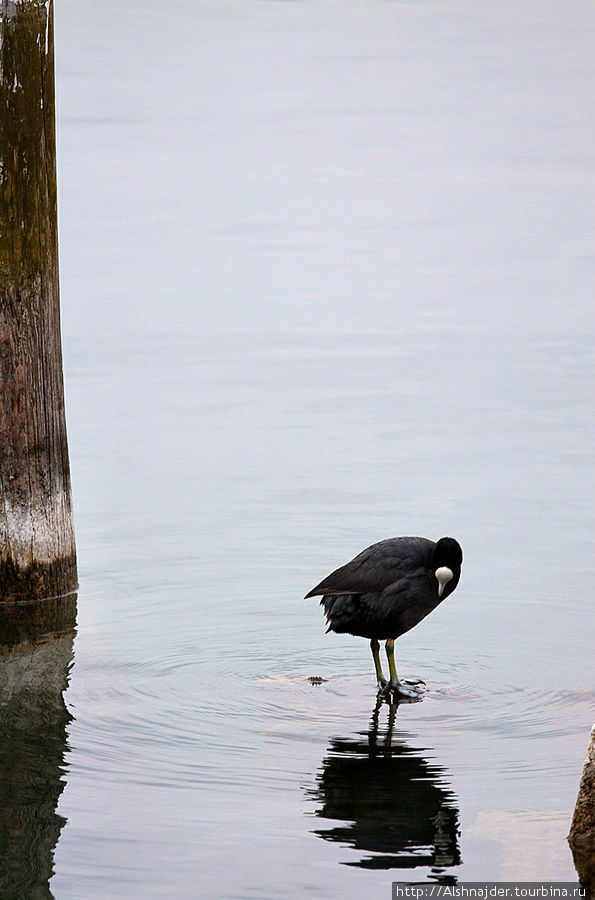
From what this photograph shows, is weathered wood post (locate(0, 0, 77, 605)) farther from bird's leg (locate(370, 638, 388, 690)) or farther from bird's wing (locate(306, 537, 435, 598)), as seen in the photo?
bird's leg (locate(370, 638, 388, 690))

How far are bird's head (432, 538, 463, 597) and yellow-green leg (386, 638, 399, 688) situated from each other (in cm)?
31

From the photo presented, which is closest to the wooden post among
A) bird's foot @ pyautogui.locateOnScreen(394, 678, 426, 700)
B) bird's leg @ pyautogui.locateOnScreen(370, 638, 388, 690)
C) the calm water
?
the calm water

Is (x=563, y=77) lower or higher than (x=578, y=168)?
higher

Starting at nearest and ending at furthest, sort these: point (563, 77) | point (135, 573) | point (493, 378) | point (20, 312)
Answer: point (20, 312)
point (135, 573)
point (493, 378)
point (563, 77)

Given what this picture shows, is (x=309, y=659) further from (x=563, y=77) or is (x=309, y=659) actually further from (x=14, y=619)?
(x=563, y=77)

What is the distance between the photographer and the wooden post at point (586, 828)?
16.5 feet

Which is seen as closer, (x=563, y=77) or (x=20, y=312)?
(x=20, y=312)

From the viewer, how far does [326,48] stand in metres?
33.0

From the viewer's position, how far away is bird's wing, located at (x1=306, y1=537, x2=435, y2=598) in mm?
6996

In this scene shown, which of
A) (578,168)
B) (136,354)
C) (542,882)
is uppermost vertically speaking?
(578,168)

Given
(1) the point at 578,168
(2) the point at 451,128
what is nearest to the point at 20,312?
(1) the point at 578,168

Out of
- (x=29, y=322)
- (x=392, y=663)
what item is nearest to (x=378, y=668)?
(x=392, y=663)

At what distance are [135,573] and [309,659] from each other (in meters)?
1.72

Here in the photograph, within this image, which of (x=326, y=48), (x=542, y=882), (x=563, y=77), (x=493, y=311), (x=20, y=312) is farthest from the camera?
(x=326, y=48)
